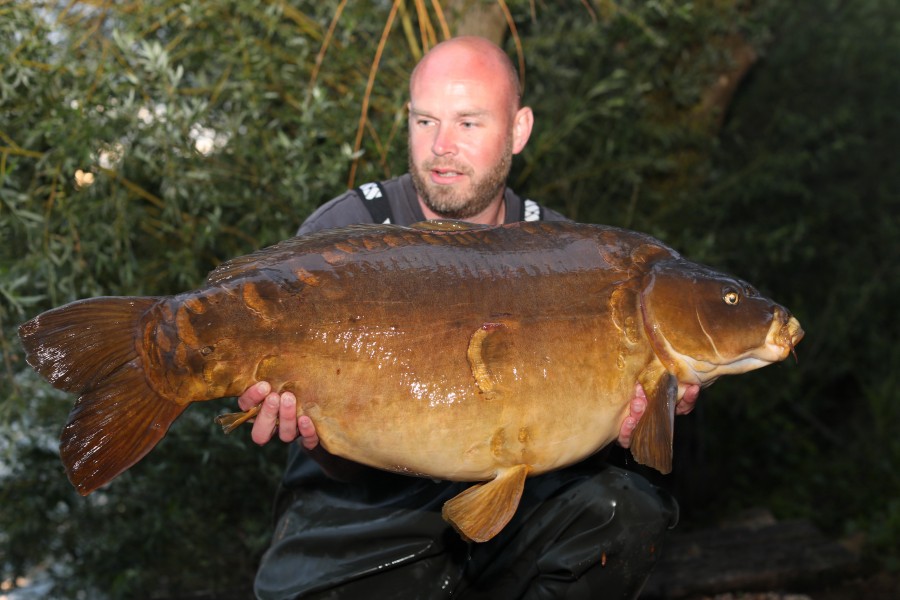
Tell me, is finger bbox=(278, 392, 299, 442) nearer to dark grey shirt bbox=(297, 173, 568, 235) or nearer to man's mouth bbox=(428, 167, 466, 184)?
dark grey shirt bbox=(297, 173, 568, 235)

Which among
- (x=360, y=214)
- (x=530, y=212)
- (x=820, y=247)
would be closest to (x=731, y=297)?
(x=530, y=212)

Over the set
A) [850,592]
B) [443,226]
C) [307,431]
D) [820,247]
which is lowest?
[820,247]

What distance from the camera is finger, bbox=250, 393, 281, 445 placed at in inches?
74.4

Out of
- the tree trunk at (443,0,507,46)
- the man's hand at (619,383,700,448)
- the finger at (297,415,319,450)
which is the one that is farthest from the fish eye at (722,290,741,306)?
the tree trunk at (443,0,507,46)

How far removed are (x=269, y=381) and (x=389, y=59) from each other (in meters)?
2.08

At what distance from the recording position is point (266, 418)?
75.7 inches

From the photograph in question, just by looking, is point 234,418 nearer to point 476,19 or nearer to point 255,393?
point 255,393

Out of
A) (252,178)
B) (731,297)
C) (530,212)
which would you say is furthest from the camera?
(252,178)

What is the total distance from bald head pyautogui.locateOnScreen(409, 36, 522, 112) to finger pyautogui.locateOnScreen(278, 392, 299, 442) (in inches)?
47.4

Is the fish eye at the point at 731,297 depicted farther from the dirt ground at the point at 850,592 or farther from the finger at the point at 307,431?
the dirt ground at the point at 850,592

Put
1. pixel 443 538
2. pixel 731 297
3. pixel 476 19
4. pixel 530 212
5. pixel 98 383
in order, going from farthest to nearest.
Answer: pixel 476 19 → pixel 530 212 → pixel 443 538 → pixel 731 297 → pixel 98 383

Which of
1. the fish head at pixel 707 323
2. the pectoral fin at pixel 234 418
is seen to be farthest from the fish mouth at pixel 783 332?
the pectoral fin at pixel 234 418

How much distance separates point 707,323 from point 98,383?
115 centimetres

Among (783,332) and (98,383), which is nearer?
(98,383)
